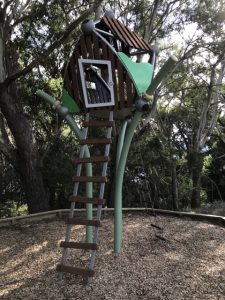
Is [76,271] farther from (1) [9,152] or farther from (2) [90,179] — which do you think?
(1) [9,152]

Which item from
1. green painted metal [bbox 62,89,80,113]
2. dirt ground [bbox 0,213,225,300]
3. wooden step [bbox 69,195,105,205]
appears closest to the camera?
dirt ground [bbox 0,213,225,300]

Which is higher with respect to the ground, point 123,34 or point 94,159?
point 123,34

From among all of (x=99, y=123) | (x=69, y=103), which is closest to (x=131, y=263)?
(x=99, y=123)

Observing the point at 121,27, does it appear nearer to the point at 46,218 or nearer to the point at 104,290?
the point at 104,290

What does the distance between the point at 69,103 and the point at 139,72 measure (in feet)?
3.00

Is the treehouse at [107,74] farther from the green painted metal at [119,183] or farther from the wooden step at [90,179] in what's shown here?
the wooden step at [90,179]

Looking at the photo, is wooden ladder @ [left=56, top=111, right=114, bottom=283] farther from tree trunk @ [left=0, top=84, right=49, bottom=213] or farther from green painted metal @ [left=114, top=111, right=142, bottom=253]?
tree trunk @ [left=0, top=84, right=49, bottom=213]

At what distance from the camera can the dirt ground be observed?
368 centimetres

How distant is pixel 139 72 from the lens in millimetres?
4387

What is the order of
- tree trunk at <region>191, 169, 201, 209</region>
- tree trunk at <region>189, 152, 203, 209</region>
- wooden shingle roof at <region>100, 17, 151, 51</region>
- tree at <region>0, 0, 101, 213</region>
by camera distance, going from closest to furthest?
wooden shingle roof at <region>100, 17, 151, 51</region>
tree at <region>0, 0, 101, 213</region>
tree trunk at <region>189, 152, 203, 209</region>
tree trunk at <region>191, 169, 201, 209</region>

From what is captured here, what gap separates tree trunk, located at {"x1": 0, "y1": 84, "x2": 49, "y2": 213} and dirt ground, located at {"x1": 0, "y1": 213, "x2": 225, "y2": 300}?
5.99 feet

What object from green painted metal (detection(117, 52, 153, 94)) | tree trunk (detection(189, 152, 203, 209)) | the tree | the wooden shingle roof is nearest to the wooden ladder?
green painted metal (detection(117, 52, 153, 94))

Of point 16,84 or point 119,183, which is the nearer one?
point 119,183

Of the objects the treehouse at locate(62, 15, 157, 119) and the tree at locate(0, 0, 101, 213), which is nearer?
the treehouse at locate(62, 15, 157, 119)
